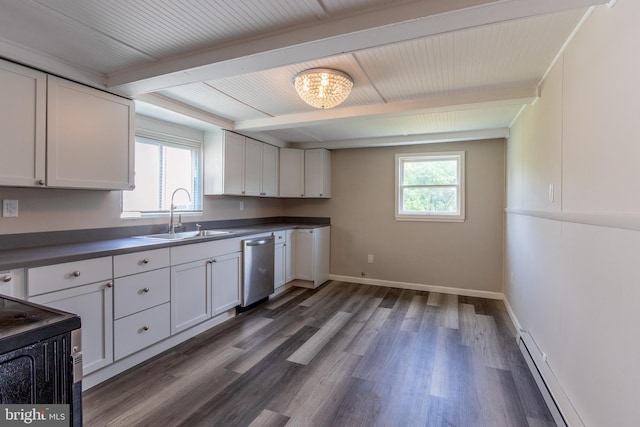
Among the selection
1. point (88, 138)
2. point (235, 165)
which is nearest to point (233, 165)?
point (235, 165)

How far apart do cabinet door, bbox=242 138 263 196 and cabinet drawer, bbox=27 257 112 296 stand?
6.69 feet

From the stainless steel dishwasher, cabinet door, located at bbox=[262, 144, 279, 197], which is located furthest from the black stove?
cabinet door, located at bbox=[262, 144, 279, 197]

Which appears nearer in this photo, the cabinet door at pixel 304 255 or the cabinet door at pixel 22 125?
the cabinet door at pixel 22 125

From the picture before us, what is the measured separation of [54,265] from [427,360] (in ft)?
8.65

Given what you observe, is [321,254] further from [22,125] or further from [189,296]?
[22,125]

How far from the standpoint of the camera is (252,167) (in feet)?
13.3

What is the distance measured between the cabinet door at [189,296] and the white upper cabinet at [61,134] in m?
0.83

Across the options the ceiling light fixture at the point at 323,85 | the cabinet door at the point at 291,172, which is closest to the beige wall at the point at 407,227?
the cabinet door at the point at 291,172

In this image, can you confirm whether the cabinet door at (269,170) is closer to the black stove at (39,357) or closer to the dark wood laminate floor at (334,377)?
the dark wood laminate floor at (334,377)

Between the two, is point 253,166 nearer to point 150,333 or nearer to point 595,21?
point 150,333

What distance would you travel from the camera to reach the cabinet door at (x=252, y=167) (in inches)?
155

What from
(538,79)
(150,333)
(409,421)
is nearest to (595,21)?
(538,79)

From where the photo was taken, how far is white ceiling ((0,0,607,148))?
57.6 inches

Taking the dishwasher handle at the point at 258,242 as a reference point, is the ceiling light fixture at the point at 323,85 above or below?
above
